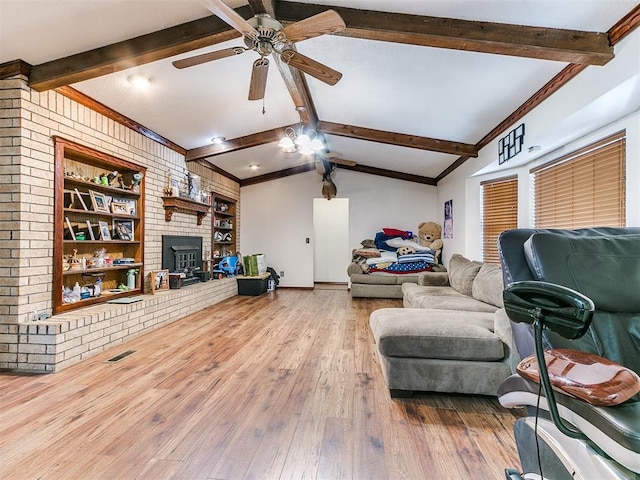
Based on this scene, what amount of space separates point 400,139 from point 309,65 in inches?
104

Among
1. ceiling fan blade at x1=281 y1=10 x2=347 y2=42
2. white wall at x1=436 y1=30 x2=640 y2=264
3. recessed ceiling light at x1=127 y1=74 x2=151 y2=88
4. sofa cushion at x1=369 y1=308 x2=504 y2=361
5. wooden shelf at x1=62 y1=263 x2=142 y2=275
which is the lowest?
sofa cushion at x1=369 y1=308 x2=504 y2=361

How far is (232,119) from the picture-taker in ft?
14.3

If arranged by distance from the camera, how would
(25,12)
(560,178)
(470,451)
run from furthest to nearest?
(560,178) → (25,12) → (470,451)

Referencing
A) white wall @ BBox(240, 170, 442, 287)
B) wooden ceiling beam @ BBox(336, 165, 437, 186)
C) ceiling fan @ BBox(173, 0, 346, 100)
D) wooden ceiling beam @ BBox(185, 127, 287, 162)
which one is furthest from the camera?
white wall @ BBox(240, 170, 442, 287)

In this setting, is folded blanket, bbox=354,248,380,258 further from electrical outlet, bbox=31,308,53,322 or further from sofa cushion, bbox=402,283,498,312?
electrical outlet, bbox=31,308,53,322

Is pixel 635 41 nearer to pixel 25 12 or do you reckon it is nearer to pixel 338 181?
pixel 25 12

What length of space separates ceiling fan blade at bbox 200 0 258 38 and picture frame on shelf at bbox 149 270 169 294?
10.8 feet

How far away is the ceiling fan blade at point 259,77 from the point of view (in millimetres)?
2359

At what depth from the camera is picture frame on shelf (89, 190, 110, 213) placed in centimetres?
351

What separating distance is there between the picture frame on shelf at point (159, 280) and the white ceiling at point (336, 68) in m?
1.89

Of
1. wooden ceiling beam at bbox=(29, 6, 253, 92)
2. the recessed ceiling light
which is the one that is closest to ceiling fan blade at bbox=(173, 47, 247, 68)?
wooden ceiling beam at bbox=(29, 6, 253, 92)

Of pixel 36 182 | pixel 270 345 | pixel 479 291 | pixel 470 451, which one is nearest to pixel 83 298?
pixel 36 182

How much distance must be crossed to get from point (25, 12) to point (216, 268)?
4.70 m

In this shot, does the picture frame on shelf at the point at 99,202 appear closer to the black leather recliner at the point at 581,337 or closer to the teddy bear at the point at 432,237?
the black leather recliner at the point at 581,337
